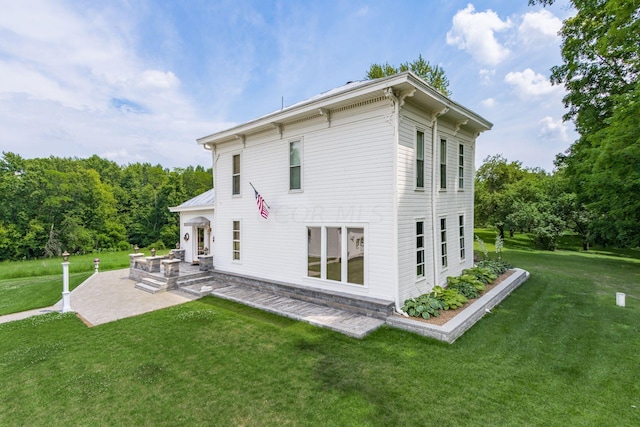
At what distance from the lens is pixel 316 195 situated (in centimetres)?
801

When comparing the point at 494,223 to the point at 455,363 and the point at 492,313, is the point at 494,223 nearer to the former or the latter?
the point at 492,313

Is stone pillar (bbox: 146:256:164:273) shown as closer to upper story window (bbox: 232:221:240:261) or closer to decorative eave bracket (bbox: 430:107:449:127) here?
upper story window (bbox: 232:221:240:261)

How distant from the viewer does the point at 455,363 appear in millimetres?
4715

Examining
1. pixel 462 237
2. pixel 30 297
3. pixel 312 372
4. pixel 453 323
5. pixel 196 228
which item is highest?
pixel 196 228

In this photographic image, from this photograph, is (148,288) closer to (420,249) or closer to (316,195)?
(316,195)

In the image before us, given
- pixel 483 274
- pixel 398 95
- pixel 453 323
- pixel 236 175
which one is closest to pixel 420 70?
pixel 398 95

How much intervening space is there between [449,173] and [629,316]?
5593 millimetres

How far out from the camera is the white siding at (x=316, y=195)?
6832 mm

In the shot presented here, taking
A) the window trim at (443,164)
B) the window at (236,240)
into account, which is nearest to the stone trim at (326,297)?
the window at (236,240)

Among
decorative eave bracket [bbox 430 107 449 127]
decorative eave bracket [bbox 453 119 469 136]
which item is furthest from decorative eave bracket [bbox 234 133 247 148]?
decorative eave bracket [bbox 453 119 469 136]

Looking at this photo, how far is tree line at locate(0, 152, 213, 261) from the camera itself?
2998 centimetres

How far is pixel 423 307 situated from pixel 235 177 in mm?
7822

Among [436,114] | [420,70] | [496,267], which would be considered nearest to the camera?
[436,114]

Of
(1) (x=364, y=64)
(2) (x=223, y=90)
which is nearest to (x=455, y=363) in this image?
(2) (x=223, y=90)
